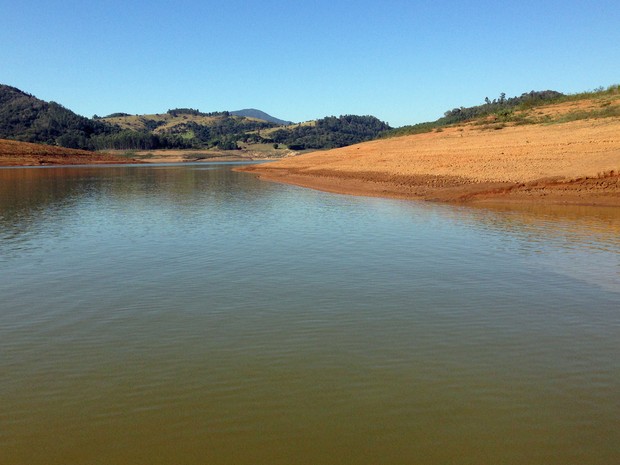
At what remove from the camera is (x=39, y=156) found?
120 meters

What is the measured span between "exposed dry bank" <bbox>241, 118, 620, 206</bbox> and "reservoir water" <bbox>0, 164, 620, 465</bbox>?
43.2ft

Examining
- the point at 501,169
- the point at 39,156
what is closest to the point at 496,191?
the point at 501,169

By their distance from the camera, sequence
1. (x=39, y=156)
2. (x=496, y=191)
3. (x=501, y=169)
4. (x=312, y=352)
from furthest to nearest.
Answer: (x=39, y=156) → (x=501, y=169) → (x=496, y=191) → (x=312, y=352)

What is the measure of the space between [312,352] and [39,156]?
130824 mm

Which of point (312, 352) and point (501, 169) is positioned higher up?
point (501, 169)

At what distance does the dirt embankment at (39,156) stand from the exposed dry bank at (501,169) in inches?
3189

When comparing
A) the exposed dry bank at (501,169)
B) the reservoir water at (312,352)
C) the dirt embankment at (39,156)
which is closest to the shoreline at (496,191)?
the exposed dry bank at (501,169)

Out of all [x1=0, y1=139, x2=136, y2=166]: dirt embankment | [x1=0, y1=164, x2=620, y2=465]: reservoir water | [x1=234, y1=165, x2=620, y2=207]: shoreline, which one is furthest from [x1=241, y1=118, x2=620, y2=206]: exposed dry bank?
[x1=0, y1=139, x2=136, y2=166]: dirt embankment

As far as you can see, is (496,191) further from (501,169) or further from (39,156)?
(39,156)

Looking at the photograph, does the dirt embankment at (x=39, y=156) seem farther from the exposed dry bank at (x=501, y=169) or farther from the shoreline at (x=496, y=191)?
the shoreline at (x=496, y=191)

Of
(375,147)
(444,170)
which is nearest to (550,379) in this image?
(444,170)


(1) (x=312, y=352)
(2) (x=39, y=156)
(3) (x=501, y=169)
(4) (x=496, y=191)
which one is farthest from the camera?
(2) (x=39, y=156)

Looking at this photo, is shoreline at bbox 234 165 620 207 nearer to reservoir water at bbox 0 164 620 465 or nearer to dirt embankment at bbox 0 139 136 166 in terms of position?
reservoir water at bbox 0 164 620 465

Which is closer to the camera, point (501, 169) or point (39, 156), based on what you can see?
point (501, 169)
